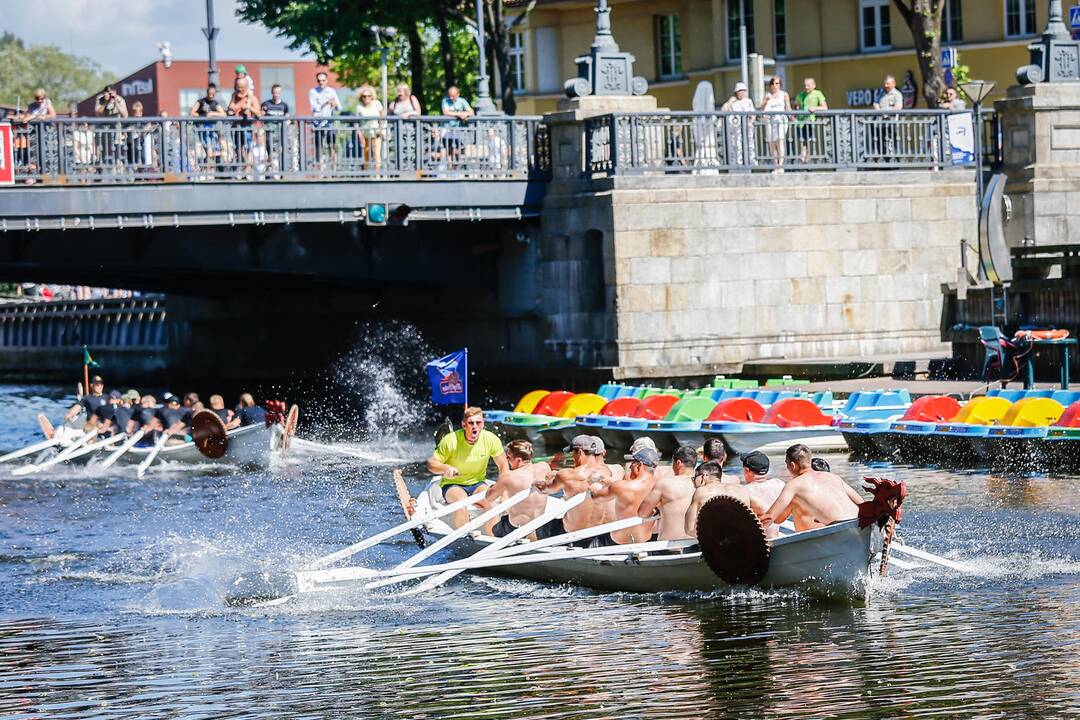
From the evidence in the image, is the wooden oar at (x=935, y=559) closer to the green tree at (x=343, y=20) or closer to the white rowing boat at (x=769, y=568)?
the white rowing boat at (x=769, y=568)

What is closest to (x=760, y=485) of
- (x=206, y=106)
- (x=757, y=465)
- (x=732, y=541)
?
(x=757, y=465)

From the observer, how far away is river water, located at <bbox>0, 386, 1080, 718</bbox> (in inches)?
526

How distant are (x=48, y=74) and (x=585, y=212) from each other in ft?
404

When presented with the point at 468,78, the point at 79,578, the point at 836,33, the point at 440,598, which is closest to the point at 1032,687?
the point at 440,598

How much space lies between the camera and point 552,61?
66500mm

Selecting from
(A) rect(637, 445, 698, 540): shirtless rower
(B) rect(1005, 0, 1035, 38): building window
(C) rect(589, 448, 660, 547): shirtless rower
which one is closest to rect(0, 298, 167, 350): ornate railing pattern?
(B) rect(1005, 0, 1035, 38): building window

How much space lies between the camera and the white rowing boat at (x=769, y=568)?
642 inches

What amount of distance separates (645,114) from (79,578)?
57.7 ft

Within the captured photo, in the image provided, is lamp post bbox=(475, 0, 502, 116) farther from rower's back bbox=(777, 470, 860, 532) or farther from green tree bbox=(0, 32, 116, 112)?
green tree bbox=(0, 32, 116, 112)

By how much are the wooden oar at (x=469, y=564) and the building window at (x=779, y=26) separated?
139 feet

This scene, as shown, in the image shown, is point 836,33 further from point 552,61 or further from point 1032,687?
point 1032,687

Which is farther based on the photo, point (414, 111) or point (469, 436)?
point (414, 111)

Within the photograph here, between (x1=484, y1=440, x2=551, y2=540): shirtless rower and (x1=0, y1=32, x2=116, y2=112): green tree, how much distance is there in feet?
427

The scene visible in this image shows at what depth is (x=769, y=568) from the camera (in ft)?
55.0
